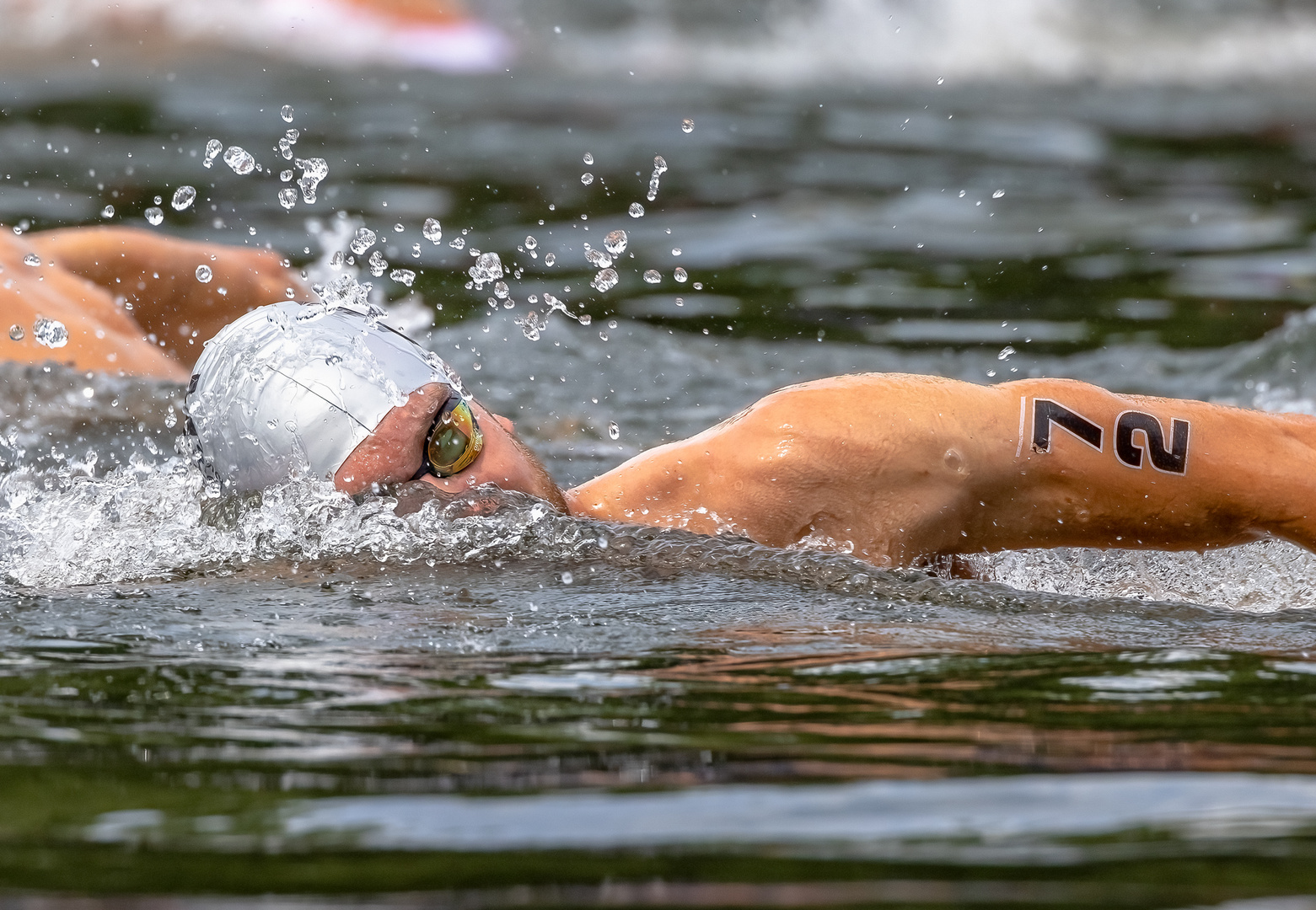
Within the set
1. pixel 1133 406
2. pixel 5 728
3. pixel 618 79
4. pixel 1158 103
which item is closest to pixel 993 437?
pixel 1133 406

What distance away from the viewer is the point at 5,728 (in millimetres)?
2539

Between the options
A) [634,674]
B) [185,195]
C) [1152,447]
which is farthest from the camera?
[185,195]

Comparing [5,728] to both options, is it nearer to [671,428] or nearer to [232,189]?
[671,428]

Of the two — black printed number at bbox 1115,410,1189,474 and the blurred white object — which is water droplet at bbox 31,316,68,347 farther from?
the blurred white object

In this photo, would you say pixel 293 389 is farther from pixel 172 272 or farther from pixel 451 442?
pixel 172 272

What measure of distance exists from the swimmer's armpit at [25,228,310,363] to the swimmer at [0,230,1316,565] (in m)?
2.04

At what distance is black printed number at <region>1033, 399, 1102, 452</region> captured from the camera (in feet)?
11.3

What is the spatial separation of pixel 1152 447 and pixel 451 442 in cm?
136

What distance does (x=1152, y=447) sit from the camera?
136 inches

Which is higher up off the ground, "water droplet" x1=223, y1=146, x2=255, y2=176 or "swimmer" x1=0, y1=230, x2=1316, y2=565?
"water droplet" x1=223, y1=146, x2=255, y2=176

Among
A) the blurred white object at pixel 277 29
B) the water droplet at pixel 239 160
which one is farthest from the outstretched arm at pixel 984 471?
the blurred white object at pixel 277 29

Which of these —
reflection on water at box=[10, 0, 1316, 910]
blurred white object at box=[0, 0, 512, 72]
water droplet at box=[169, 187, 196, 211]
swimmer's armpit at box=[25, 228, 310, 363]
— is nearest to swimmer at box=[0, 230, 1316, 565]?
reflection on water at box=[10, 0, 1316, 910]

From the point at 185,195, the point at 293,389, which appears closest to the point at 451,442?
the point at 293,389

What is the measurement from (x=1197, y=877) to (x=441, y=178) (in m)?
9.76
